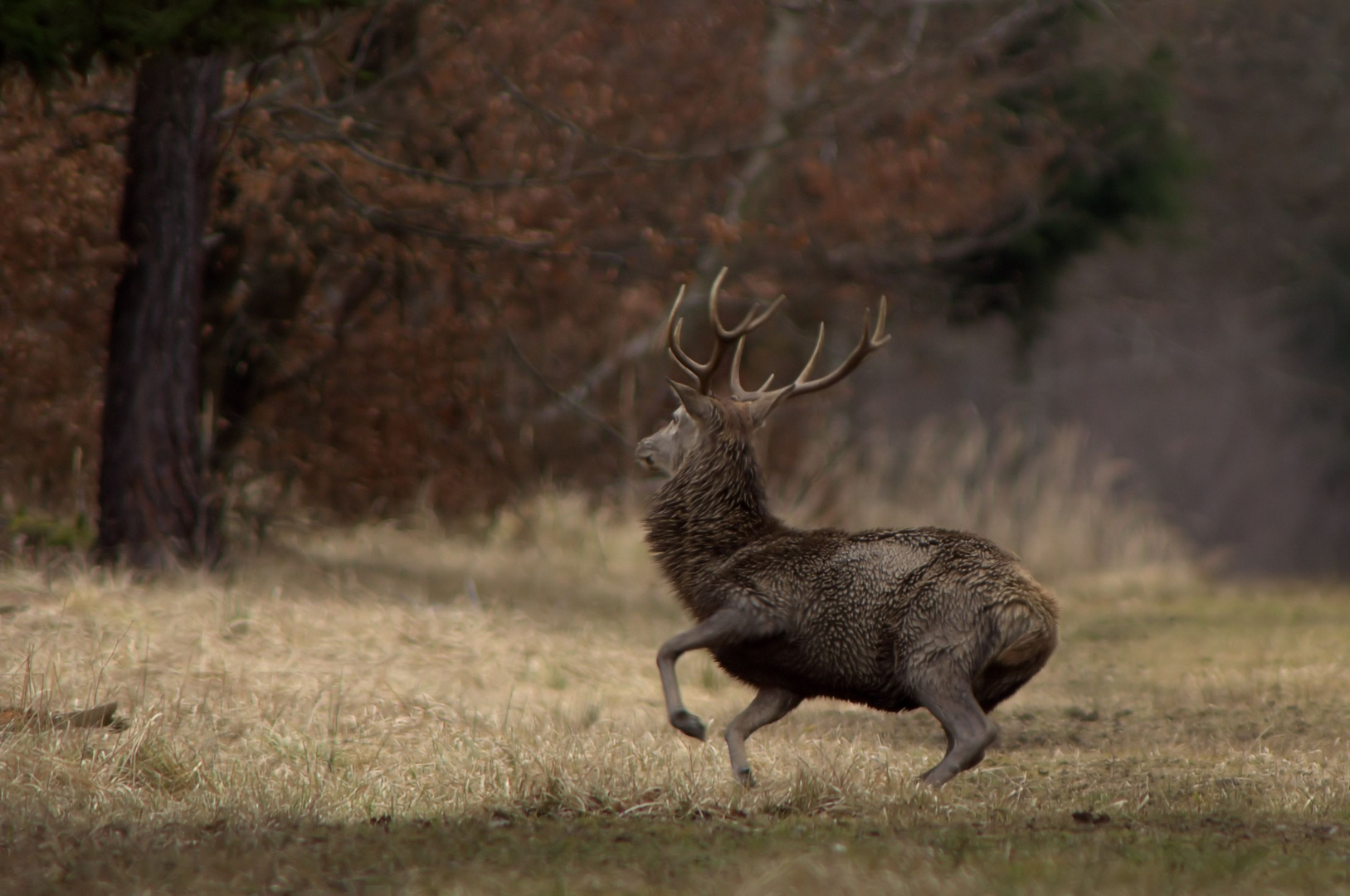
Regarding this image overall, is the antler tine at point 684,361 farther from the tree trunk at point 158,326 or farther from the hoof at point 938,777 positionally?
the tree trunk at point 158,326

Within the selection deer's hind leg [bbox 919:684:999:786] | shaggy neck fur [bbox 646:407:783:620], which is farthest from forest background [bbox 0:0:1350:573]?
deer's hind leg [bbox 919:684:999:786]

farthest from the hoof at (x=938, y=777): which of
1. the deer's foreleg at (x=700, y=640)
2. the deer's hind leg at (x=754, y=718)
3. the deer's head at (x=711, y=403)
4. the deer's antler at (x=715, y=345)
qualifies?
the deer's antler at (x=715, y=345)

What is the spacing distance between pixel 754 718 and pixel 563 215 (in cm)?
624

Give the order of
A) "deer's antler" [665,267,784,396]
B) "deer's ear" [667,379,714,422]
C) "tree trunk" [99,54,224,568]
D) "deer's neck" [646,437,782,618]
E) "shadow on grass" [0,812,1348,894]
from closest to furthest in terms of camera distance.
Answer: "shadow on grass" [0,812,1348,894], "deer's neck" [646,437,782,618], "deer's ear" [667,379,714,422], "deer's antler" [665,267,784,396], "tree trunk" [99,54,224,568]

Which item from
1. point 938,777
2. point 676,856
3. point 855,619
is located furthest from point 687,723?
point 676,856

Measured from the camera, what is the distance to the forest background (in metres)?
10.2

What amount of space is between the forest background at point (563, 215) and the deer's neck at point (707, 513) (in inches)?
128

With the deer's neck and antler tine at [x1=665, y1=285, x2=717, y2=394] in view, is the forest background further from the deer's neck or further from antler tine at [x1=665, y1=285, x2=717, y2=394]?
the deer's neck

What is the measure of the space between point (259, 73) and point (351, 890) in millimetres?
7148

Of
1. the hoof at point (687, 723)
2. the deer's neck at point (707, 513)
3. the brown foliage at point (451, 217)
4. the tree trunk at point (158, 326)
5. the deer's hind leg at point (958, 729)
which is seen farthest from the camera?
the brown foliage at point (451, 217)

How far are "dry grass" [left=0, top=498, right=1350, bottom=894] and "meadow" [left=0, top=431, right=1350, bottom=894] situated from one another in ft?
0.07

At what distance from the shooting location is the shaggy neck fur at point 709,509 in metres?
6.41

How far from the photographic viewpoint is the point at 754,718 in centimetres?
613

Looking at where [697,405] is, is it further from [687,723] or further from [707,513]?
[687,723]
